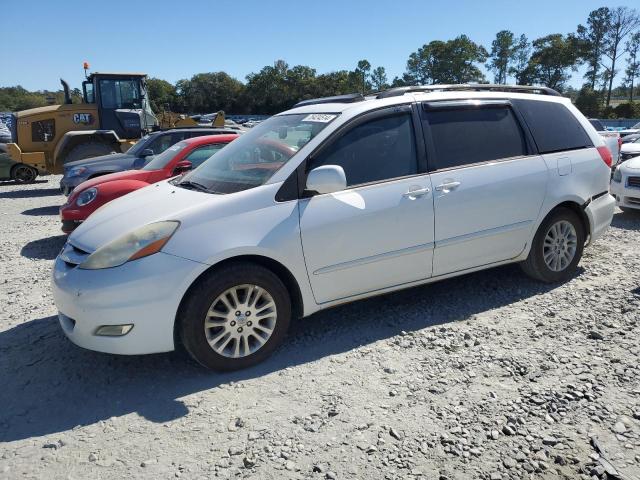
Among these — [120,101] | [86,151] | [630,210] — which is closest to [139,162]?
[86,151]

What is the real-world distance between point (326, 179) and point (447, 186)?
1125 mm

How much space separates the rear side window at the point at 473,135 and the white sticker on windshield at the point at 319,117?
819mm

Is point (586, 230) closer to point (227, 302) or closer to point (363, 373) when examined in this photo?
point (363, 373)

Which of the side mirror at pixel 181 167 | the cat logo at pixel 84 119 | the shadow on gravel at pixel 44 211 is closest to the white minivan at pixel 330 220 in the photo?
the side mirror at pixel 181 167

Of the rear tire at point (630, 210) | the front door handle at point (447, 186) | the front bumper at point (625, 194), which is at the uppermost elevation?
the front door handle at point (447, 186)

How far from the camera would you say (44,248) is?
729 centimetres

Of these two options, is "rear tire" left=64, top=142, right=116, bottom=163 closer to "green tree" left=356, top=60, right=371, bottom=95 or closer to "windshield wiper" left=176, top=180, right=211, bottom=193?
"windshield wiper" left=176, top=180, right=211, bottom=193

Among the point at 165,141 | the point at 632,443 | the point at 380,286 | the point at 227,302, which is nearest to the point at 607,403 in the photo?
the point at 632,443

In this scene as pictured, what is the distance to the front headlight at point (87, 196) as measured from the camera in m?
Result: 6.76

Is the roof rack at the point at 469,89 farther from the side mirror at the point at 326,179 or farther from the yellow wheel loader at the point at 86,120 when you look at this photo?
the yellow wheel loader at the point at 86,120

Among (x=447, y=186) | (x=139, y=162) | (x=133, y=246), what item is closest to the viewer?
(x=133, y=246)

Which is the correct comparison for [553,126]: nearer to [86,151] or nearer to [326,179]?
[326,179]

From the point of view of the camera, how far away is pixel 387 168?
3945 mm

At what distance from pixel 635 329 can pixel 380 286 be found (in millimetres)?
2002
